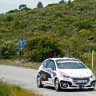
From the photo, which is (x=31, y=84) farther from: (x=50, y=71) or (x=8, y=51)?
(x=8, y=51)

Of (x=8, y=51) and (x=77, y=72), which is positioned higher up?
(x=8, y=51)

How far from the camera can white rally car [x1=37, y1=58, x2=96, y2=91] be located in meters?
19.7

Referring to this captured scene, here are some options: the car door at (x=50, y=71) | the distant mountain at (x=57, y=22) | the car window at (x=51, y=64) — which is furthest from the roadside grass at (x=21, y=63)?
the distant mountain at (x=57, y=22)

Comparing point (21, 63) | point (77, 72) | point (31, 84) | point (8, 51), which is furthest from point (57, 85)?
point (8, 51)

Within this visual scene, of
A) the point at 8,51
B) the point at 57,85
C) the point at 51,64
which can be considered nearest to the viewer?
the point at 57,85

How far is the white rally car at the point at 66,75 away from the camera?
19703mm

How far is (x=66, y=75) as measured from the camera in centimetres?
1983

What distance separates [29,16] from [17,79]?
201ft

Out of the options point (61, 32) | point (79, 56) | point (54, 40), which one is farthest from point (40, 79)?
point (61, 32)

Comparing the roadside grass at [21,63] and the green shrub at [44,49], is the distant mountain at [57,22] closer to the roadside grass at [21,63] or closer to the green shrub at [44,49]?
the roadside grass at [21,63]

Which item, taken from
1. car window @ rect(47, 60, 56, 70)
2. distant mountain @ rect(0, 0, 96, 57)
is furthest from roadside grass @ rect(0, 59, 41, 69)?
distant mountain @ rect(0, 0, 96, 57)

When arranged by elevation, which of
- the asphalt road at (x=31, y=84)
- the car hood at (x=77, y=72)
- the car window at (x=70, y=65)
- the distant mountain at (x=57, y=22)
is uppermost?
the distant mountain at (x=57, y=22)

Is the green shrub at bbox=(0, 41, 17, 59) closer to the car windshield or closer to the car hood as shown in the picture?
the car windshield

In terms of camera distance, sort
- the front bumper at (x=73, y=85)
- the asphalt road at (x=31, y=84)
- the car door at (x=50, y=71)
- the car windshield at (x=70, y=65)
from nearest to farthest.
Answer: the asphalt road at (x=31, y=84) < the front bumper at (x=73, y=85) < the car door at (x=50, y=71) < the car windshield at (x=70, y=65)
